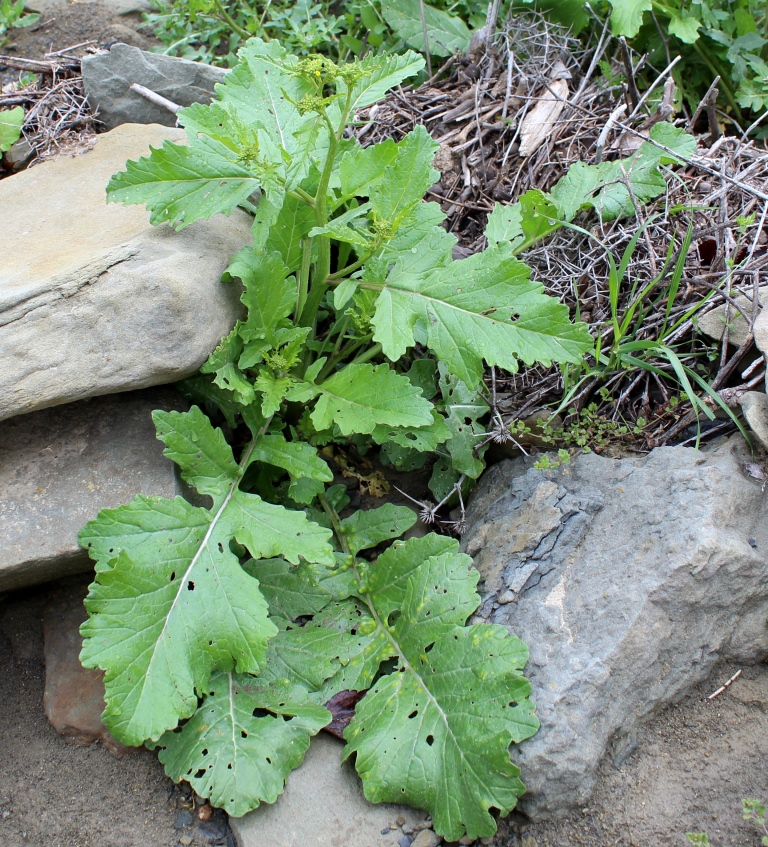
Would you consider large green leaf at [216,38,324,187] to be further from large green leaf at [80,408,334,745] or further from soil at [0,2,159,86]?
soil at [0,2,159,86]

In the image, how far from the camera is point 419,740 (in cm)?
232

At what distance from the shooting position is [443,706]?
7.79 ft

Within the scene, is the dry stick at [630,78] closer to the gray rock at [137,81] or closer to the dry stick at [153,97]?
the gray rock at [137,81]

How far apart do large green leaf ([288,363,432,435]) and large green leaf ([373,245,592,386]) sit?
0.16 m

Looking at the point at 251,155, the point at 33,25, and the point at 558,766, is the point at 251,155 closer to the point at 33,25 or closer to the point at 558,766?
the point at 558,766

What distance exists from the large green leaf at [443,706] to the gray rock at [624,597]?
106 mm

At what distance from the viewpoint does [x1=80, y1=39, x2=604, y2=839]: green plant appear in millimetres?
2264

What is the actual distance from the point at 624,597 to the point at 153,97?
3.24 metres

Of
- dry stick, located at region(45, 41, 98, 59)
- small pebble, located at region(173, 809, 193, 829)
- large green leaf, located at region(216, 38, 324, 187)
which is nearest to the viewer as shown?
small pebble, located at region(173, 809, 193, 829)

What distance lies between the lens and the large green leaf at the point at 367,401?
2451mm

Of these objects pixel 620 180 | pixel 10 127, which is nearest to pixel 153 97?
pixel 10 127

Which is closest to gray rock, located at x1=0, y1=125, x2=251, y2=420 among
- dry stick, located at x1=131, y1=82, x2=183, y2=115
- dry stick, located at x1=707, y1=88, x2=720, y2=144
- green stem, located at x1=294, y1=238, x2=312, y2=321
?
green stem, located at x1=294, y1=238, x2=312, y2=321

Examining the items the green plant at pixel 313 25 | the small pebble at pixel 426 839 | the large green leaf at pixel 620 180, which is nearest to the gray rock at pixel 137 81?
the green plant at pixel 313 25

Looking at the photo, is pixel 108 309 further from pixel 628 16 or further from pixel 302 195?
pixel 628 16
